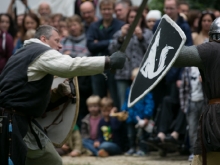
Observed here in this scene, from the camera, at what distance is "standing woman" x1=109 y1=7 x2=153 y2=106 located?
10.4 meters

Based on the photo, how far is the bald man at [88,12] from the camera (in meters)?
11.6

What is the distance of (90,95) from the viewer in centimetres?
1159

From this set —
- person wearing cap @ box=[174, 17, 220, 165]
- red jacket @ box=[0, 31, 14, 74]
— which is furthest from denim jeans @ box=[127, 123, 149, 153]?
person wearing cap @ box=[174, 17, 220, 165]

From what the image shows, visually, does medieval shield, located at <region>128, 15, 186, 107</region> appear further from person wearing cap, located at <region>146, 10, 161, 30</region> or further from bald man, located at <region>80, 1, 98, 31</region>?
bald man, located at <region>80, 1, 98, 31</region>

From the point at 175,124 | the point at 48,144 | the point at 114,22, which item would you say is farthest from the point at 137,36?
the point at 48,144

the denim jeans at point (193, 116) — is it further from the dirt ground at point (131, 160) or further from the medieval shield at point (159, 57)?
the medieval shield at point (159, 57)

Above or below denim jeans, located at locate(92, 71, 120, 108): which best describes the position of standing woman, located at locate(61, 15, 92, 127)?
above

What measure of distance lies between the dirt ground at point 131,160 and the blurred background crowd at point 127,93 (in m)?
0.13

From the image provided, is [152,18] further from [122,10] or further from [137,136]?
[137,136]

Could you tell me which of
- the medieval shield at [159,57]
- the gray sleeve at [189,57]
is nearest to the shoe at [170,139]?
the medieval shield at [159,57]

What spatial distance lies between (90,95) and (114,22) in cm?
134

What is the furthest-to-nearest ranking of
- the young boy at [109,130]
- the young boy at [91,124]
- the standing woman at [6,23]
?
the standing woman at [6,23] → the young boy at [91,124] → the young boy at [109,130]

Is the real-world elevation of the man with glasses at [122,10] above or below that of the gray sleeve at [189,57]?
above

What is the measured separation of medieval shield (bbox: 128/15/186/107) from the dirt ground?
2.93 meters
